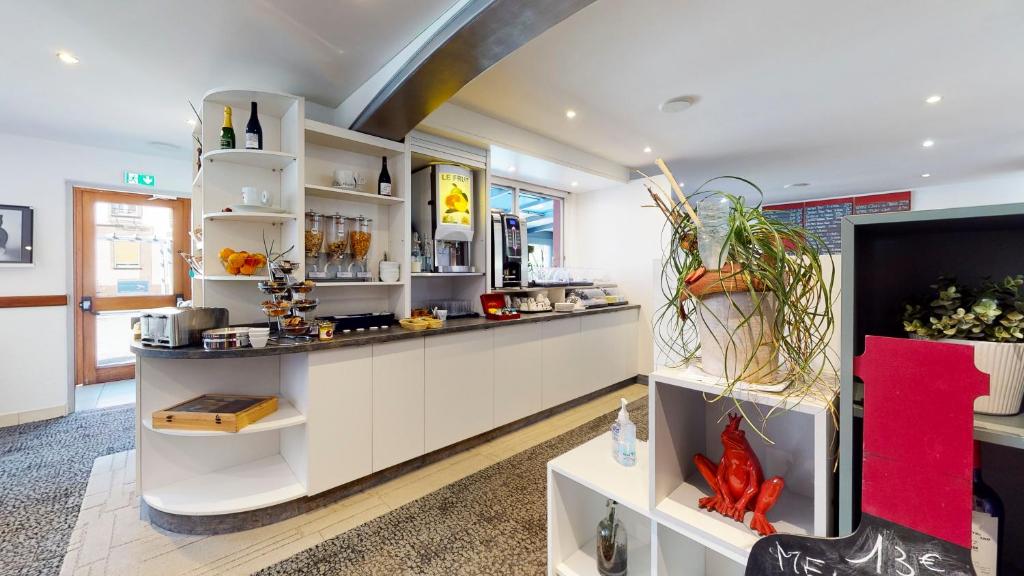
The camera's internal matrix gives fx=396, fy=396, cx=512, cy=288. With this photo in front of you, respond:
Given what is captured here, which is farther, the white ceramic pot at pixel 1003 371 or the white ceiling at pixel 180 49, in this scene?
the white ceiling at pixel 180 49

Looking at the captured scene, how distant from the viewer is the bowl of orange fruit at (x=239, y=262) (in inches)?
89.2

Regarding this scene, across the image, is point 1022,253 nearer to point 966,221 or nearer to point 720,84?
point 966,221

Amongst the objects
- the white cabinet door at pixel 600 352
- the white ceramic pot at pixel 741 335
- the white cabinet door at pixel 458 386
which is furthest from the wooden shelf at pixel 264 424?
the white cabinet door at pixel 600 352

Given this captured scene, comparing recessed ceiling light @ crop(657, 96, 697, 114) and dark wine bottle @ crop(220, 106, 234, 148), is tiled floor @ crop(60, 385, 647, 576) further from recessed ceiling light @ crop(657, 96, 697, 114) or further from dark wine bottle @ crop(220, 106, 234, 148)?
recessed ceiling light @ crop(657, 96, 697, 114)

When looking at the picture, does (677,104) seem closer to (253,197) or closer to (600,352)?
(600,352)

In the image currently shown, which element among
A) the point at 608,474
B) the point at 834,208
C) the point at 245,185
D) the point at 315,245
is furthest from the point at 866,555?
the point at 834,208

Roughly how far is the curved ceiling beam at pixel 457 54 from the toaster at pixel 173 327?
140 centimetres

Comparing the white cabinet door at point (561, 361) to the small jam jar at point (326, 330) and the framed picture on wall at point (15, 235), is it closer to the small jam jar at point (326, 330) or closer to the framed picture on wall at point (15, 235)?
the small jam jar at point (326, 330)

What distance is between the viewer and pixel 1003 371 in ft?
2.08

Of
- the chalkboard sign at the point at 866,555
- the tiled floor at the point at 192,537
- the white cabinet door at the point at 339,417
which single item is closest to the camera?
the chalkboard sign at the point at 866,555

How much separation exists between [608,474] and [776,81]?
2.69m

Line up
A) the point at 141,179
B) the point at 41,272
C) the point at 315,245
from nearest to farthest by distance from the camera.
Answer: the point at 315,245 → the point at 41,272 → the point at 141,179

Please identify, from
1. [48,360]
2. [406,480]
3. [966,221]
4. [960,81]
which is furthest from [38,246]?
[960,81]

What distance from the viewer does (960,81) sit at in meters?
2.48
